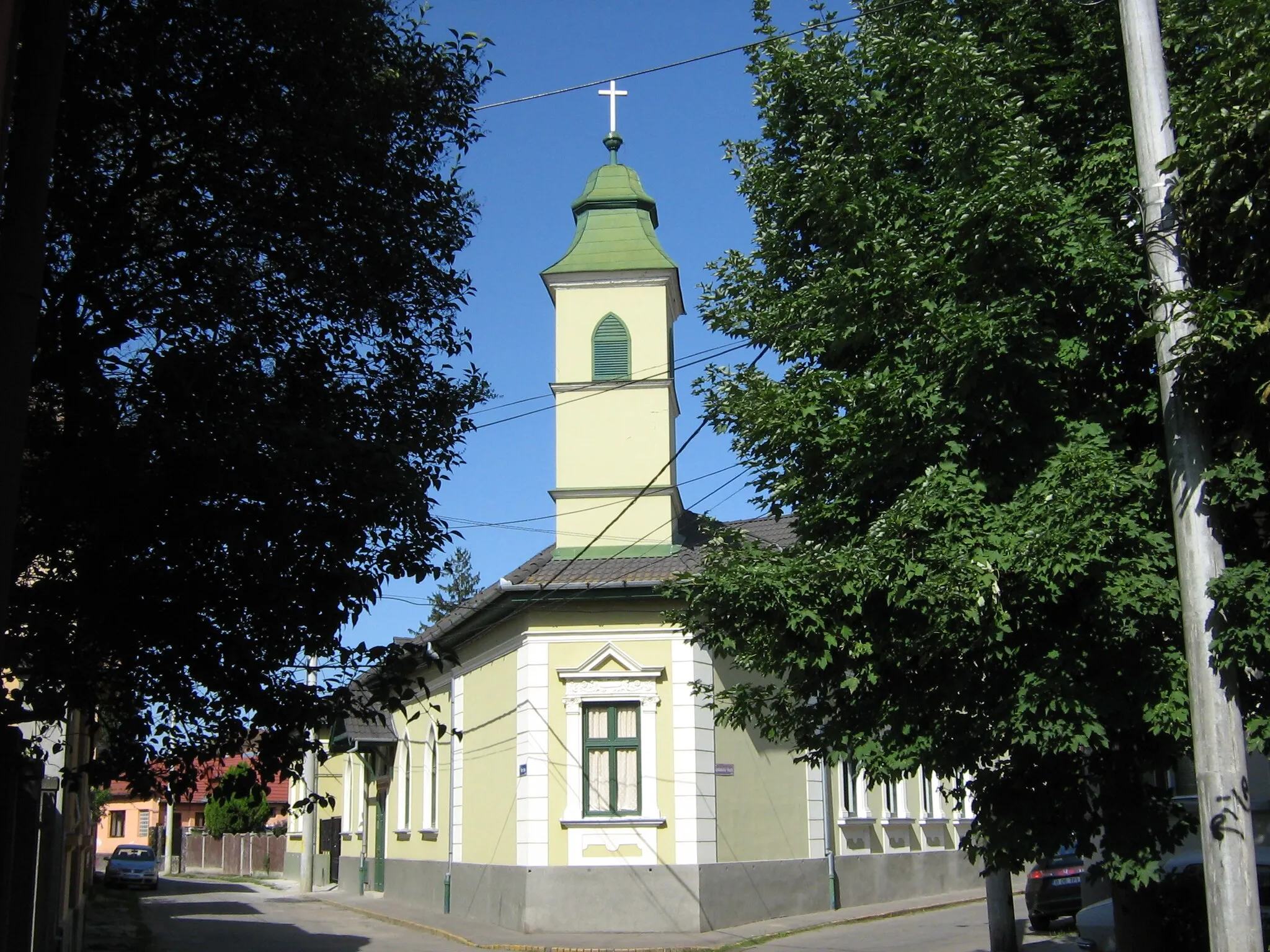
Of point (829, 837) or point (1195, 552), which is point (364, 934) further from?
point (1195, 552)

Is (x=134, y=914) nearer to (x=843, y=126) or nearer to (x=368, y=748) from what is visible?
(x=368, y=748)

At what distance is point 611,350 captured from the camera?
22.3m

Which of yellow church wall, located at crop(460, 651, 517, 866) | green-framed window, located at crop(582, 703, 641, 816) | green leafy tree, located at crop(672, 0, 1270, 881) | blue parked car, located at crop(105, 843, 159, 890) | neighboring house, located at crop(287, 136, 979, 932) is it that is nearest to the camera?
green leafy tree, located at crop(672, 0, 1270, 881)

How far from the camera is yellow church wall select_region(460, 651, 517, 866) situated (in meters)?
20.8

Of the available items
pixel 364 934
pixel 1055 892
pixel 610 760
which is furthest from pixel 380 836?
pixel 1055 892

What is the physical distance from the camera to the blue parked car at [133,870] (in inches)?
1588

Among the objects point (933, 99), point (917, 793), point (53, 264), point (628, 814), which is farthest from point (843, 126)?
point (917, 793)

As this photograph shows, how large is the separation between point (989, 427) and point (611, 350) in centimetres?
1436

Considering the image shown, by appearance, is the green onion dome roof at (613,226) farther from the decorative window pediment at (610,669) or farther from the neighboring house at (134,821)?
the neighboring house at (134,821)

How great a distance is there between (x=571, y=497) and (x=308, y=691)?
1379 centimetres

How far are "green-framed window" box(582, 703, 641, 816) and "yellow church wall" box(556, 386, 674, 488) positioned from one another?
3.98m

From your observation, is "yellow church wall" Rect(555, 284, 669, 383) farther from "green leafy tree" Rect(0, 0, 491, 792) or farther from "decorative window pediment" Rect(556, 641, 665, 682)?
"green leafy tree" Rect(0, 0, 491, 792)

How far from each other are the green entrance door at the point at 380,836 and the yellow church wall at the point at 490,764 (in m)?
7.48

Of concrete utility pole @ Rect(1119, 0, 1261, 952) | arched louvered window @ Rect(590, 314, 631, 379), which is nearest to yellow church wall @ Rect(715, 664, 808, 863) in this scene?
arched louvered window @ Rect(590, 314, 631, 379)
